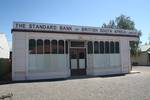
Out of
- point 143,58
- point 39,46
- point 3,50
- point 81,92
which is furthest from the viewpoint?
point 143,58

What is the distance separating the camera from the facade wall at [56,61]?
659 inches

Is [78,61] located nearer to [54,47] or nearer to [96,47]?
[96,47]

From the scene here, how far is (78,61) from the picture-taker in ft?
63.8

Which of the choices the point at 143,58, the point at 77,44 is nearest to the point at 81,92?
the point at 77,44

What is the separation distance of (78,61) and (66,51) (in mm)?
1626

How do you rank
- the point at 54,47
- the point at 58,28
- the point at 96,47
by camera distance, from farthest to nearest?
1. the point at 96,47
2. the point at 58,28
3. the point at 54,47

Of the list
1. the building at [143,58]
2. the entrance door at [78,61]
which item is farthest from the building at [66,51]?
the building at [143,58]

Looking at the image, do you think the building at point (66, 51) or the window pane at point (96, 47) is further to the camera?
the window pane at point (96, 47)

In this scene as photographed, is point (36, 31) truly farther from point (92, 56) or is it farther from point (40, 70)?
point (92, 56)

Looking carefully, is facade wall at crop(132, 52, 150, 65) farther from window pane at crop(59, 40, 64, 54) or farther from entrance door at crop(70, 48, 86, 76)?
window pane at crop(59, 40, 64, 54)

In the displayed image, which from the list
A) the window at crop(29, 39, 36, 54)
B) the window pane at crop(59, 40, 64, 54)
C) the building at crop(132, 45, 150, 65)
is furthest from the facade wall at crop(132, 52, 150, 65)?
the window at crop(29, 39, 36, 54)

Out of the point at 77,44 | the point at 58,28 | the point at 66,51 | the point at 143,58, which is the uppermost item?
the point at 58,28

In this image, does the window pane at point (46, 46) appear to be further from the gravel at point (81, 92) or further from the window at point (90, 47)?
the gravel at point (81, 92)

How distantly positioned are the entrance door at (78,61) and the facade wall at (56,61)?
1.64 ft
